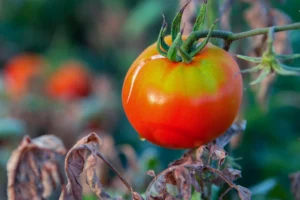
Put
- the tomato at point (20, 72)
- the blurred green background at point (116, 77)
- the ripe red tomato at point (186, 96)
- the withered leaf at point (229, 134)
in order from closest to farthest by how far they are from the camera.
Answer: the ripe red tomato at point (186, 96) → the withered leaf at point (229, 134) → the blurred green background at point (116, 77) → the tomato at point (20, 72)

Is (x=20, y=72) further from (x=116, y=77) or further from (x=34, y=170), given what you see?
(x=34, y=170)

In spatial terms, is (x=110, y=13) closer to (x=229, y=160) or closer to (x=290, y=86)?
(x=290, y=86)

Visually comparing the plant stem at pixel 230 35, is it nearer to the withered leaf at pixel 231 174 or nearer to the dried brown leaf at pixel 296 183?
the withered leaf at pixel 231 174

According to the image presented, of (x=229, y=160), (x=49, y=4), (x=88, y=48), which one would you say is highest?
(x=229, y=160)

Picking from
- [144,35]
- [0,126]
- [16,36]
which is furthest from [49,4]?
[0,126]

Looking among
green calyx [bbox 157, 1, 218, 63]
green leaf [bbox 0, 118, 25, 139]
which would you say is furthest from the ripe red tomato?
green leaf [bbox 0, 118, 25, 139]

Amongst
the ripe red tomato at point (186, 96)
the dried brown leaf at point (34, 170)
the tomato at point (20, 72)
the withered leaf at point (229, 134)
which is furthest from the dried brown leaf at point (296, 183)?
the tomato at point (20, 72)
